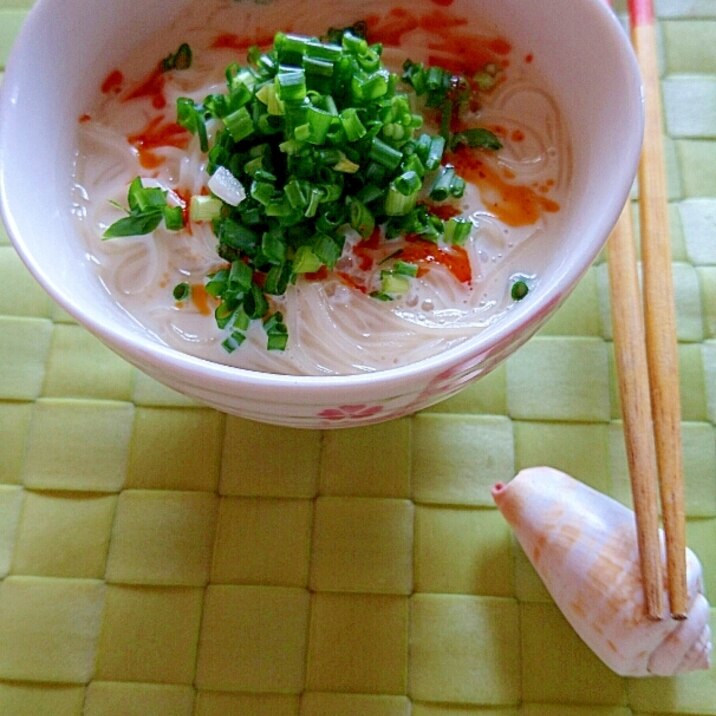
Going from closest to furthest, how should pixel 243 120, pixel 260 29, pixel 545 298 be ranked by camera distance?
pixel 545 298
pixel 243 120
pixel 260 29

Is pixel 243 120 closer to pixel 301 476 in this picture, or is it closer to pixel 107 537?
pixel 301 476

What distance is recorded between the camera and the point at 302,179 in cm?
95

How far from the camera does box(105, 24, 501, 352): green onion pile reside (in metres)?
0.95

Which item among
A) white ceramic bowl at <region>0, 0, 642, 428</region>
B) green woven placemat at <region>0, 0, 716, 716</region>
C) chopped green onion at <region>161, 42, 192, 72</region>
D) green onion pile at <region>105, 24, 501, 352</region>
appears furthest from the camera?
chopped green onion at <region>161, 42, 192, 72</region>

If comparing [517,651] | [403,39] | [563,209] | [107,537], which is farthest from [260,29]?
[517,651]

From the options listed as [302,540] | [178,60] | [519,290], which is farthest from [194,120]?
[302,540]

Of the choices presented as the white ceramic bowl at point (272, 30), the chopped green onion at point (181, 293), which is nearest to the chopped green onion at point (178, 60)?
the white ceramic bowl at point (272, 30)

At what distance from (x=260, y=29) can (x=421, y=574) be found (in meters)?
0.82

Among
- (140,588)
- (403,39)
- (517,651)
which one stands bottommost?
(517,651)

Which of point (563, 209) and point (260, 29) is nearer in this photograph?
point (563, 209)

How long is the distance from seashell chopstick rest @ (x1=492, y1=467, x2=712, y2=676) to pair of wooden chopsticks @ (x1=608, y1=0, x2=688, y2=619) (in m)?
0.03

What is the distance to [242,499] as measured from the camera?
115 centimetres

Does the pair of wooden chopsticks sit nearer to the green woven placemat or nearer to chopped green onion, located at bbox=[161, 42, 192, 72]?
the green woven placemat

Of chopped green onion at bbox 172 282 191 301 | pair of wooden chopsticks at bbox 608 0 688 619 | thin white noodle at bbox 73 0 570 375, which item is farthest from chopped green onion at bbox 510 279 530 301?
chopped green onion at bbox 172 282 191 301
